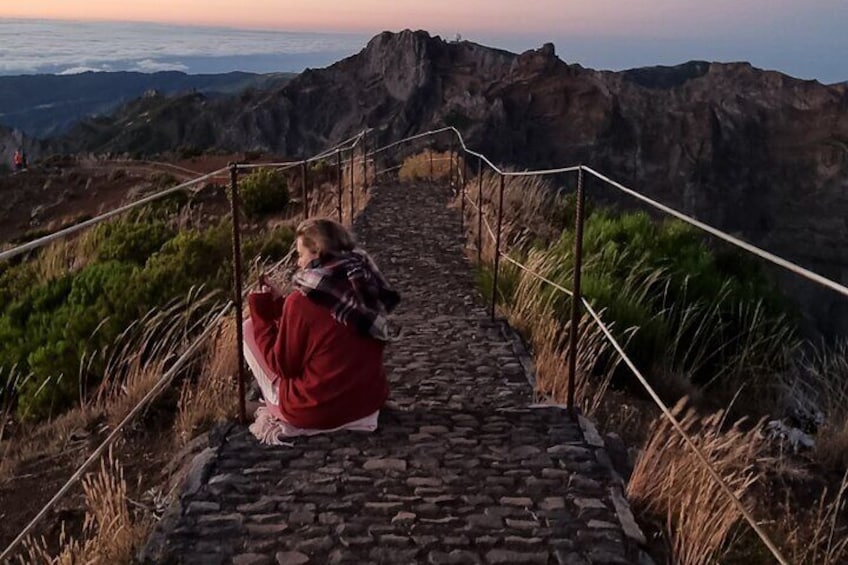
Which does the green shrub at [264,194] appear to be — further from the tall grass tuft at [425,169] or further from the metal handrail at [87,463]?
the metal handrail at [87,463]

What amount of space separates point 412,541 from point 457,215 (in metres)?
10.2

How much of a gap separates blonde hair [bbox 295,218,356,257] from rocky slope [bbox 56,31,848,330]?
58.1 m

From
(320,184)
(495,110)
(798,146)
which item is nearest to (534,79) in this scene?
(495,110)

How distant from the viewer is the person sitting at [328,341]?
4.41 meters

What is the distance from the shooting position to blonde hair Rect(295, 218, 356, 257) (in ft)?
14.8

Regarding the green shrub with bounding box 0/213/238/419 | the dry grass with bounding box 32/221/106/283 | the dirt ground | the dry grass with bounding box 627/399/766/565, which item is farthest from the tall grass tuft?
the dry grass with bounding box 627/399/766/565

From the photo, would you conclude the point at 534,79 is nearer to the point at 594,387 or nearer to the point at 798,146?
the point at 798,146

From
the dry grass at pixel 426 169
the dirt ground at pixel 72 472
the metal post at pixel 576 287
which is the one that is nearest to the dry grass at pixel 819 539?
the metal post at pixel 576 287

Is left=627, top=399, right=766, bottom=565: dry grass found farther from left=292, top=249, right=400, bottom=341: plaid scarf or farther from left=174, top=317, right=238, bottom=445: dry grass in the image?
left=174, top=317, right=238, bottom=445: dry grass

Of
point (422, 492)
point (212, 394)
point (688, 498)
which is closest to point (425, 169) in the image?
point (212, 394)

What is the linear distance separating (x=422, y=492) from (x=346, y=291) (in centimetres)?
113

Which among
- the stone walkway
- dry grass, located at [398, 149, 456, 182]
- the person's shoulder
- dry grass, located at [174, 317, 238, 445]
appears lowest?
dry grass, located at [398, 149, 456, 182]

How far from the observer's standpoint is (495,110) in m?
68.4

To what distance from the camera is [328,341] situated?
4445 mm
